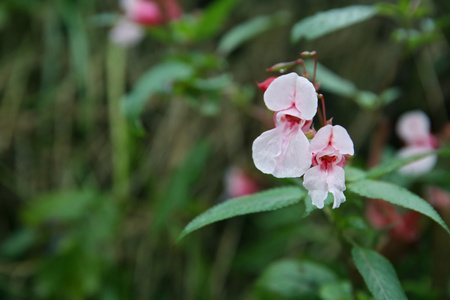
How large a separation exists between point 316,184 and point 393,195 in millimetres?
107

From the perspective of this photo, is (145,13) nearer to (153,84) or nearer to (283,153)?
(153,84)

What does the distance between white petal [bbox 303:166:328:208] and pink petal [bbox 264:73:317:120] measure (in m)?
0.07

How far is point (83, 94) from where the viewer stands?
1.64 meters

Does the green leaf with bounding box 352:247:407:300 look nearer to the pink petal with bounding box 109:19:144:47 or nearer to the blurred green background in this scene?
the blurred green background

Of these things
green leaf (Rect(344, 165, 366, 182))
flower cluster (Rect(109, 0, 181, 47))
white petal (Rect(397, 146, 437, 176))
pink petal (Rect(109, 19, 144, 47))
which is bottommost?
white petal (Rect(397, 146, 437, 176))

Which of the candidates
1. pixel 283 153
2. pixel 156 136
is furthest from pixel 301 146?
pixel 156 136

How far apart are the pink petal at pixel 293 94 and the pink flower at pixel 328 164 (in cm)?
3

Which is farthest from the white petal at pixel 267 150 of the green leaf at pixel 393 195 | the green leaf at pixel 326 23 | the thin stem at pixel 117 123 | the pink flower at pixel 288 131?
the thin stem at pixel 117 123

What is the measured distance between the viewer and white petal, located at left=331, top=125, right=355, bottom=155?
511mm

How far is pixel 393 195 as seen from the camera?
54 centimetres

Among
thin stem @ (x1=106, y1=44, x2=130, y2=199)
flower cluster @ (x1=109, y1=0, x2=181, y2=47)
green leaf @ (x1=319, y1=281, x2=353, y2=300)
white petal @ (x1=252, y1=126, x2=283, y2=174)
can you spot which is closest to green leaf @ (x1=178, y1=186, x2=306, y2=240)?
white petal @ (x1=252, y1=126, x2=283, y2=174)

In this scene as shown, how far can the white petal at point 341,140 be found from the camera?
1.68 feet

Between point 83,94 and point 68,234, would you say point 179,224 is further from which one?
point 83,94

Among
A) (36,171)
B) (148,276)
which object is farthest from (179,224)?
(36,171)
